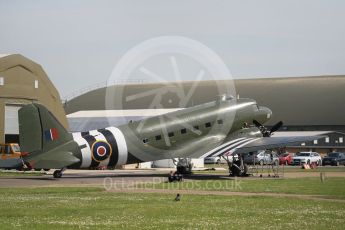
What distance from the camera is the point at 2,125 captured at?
93.4 m

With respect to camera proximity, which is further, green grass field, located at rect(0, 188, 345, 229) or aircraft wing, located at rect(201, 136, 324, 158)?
aircraft wing, located at rect(201, 136, 324, 158)

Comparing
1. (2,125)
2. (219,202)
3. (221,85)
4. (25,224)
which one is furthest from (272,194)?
(221,85)

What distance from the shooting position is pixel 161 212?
24891 mm

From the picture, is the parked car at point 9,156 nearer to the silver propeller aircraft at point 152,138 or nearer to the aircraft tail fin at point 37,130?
the silver propeller aircraft at point 152,138

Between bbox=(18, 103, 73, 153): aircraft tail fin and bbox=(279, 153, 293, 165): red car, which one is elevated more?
bbox=(18, 103, 73, 153): aircraft tail fin

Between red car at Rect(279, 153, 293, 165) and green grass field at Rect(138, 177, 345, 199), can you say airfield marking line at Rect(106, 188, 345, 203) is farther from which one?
red car at Rect(279, 153, 293, 165)

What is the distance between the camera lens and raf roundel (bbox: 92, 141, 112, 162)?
44844mm

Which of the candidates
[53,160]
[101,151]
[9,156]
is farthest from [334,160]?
[53,160]

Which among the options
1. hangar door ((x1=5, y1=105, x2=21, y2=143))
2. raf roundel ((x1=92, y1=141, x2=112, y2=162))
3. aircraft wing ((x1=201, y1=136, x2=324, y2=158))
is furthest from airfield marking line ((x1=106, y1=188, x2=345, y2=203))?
hangar door ((x1=5, y1=105, x2=21, y2=143))

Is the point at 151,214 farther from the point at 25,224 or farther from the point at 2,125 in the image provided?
the point at 2,125

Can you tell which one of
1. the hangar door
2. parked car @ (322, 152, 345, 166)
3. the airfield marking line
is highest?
the hangar door

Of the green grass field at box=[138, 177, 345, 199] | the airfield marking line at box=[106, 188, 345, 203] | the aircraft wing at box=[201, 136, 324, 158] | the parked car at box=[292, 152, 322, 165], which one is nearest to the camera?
the airfield marking line at box=[106, 188, 345, 203]

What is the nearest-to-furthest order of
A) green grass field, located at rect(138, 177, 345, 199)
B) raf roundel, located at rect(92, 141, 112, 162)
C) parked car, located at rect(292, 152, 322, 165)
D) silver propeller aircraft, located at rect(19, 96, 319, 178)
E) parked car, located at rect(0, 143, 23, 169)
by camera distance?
green grass field, located at rect(138, 177, 345, 199), silver propeller aircraft, located at rect(19, 96, 319, 178), raf roundel, located at rect(92, 141, 112, 162), parked car, located at rect(0, 143, 23, 169), parked car, located at rect(292, 152, 322, 165)

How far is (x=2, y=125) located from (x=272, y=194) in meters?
67.5
